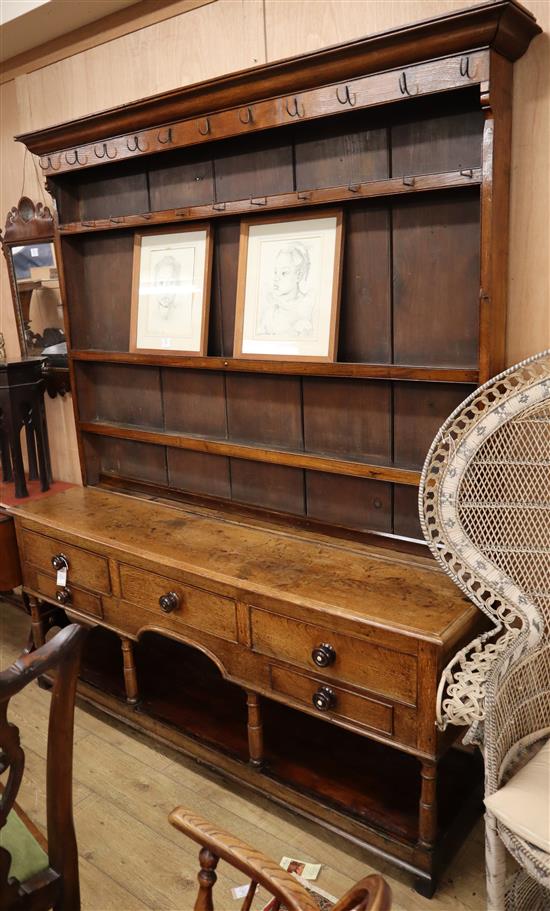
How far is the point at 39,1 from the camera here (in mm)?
2316

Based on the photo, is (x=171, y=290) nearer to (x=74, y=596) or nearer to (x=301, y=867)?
(x=74, y=596)

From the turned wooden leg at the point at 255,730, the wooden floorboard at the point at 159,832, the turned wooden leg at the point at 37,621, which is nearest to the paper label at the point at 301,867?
the wooden floorboard at the point at 159,832

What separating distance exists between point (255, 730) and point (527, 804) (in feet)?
2.74

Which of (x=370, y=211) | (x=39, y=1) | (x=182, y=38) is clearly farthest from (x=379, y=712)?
(x=39, y=1)

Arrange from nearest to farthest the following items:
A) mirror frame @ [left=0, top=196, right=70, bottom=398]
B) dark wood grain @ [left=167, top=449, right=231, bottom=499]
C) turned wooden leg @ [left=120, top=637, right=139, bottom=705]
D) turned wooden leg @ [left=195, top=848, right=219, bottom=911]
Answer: turned wooden leg @ [left=195, top=848, right=219, bottom=911], turned wooden leg @ [left=120, top=637, right=139, bottom=705], dark wood grain @ [left=167, top=449, right=231, bottom=499], mirror frame @ [left=0, top=196, right=70, bottom=398]

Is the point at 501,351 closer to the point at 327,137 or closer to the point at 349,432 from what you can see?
the point at 349,432

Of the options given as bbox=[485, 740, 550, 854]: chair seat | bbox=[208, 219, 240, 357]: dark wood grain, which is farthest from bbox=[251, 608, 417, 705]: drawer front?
bbox=[208, 219, 240, 357]: dark wood grain

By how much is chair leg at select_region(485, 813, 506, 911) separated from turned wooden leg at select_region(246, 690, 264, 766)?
28.1 inches

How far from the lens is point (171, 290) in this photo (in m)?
2.29

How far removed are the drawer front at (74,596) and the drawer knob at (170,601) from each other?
1.19 ft

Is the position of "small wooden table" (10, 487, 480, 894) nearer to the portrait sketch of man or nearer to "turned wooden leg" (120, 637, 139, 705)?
"turned wooden leg" (120, 637, 139, 705)

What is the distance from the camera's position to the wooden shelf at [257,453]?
1870 mm

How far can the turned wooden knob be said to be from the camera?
239 centimetres

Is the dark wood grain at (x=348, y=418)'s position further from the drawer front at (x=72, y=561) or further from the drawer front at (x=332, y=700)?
the drawer front at (x=72, y=561)
